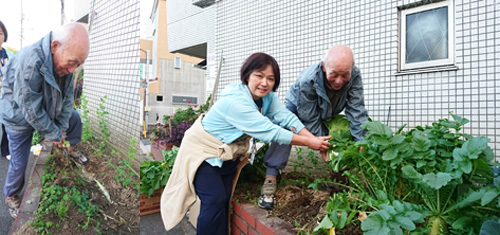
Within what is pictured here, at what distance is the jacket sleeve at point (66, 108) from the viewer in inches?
36.7

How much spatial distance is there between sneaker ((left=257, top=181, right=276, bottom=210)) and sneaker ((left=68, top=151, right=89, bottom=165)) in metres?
1.05

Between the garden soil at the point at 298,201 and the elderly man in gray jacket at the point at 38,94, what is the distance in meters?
1.10

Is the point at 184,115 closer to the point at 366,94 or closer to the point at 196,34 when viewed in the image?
the point at 196,34

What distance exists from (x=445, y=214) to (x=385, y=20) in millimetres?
2072

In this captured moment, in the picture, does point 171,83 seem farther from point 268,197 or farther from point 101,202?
point 101,202

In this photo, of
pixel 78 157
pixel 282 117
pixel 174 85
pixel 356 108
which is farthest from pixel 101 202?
pixel 174 85

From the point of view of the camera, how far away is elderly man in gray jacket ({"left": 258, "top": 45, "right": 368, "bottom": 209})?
1.74m

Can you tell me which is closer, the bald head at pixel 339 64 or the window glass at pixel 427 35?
the bald head at pixel 339 64

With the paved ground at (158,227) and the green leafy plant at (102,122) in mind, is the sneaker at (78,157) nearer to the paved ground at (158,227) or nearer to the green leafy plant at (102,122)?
the green leafy plant at (102,122)

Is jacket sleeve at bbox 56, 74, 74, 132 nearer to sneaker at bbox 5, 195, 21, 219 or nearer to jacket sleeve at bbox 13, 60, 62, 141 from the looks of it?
jacket sleeve at bbox 13, 60, 62, 141

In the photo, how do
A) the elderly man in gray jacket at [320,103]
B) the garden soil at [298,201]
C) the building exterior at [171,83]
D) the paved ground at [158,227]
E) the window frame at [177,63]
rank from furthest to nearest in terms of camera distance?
the window frame at [177,63]
the building exterior at [171,83]
the paved ground at [158,227]
the elderly man in gray jacket at [320,103]
the garden soil at [298,201]

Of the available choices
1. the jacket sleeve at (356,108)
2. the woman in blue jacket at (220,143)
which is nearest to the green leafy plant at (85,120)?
the woman in blue jacket at (220,143)

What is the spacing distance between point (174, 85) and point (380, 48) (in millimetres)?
4477

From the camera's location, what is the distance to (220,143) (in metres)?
1.44
